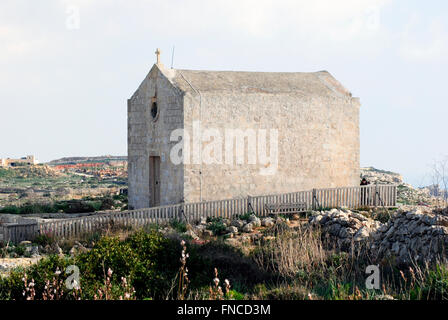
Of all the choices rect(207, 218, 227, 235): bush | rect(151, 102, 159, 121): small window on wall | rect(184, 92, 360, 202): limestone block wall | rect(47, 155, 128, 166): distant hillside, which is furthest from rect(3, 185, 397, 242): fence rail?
rect(47, 155, 128, 166): distant hillside

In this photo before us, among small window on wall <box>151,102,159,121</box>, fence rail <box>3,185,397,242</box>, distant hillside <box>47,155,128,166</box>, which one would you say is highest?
small window on wall <box>151,102,159,121</box>

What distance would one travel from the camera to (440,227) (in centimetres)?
1309

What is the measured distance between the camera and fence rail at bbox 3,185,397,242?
53.6 feet

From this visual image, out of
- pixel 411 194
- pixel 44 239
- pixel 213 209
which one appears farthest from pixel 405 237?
pixel 411 194

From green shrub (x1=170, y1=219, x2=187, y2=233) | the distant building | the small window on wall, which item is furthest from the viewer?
the distant building

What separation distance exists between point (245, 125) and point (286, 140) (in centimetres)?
191

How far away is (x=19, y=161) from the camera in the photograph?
7712 cm

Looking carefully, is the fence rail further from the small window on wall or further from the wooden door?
the small window on wall

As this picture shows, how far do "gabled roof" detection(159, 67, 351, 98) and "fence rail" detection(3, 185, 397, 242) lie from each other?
4.18 meters
